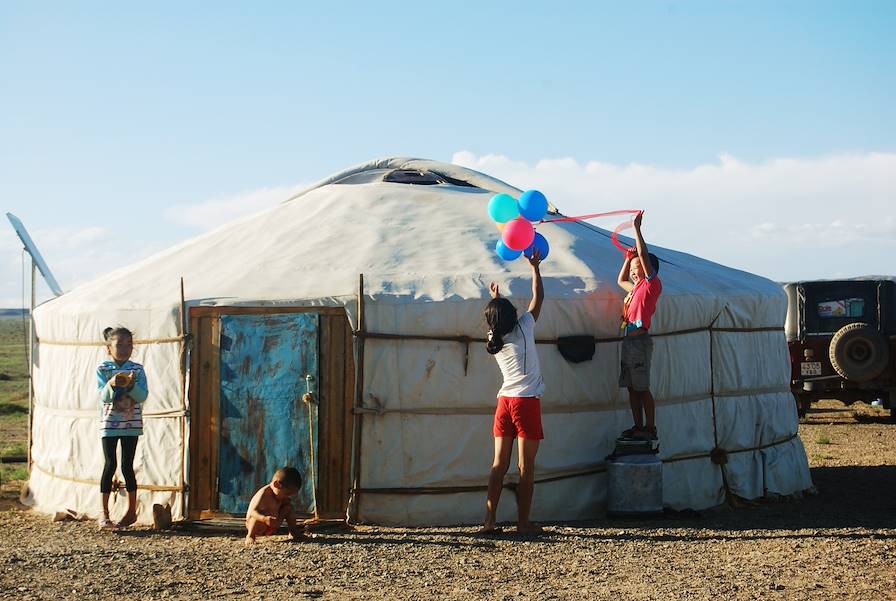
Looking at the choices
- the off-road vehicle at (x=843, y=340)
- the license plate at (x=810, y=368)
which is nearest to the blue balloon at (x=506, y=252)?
the off-road vehicle at (x=843, y=340)

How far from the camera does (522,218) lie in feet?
22.4

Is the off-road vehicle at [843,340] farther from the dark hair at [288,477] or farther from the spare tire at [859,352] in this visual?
the dark hair at [288,477]

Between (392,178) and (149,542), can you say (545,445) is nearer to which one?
(149,542)

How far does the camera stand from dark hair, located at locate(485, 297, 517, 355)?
638 cm

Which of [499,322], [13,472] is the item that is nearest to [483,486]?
[499,322]

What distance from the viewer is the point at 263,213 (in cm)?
912

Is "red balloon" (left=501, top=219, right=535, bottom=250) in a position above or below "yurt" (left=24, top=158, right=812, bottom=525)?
above

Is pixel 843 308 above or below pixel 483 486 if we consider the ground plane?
above

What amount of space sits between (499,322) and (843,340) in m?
7.84

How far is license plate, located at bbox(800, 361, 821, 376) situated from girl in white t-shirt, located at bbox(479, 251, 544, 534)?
318 inches

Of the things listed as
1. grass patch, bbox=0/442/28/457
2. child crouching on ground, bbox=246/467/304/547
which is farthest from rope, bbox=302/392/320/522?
grass patch, bbox=0/442/28/457

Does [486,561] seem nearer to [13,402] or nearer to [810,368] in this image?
[810,368]

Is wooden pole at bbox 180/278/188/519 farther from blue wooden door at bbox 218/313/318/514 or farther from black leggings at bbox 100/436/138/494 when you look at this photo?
black leggings at bbox 100/436/138/494

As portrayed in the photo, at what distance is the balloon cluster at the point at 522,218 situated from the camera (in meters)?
6.66
